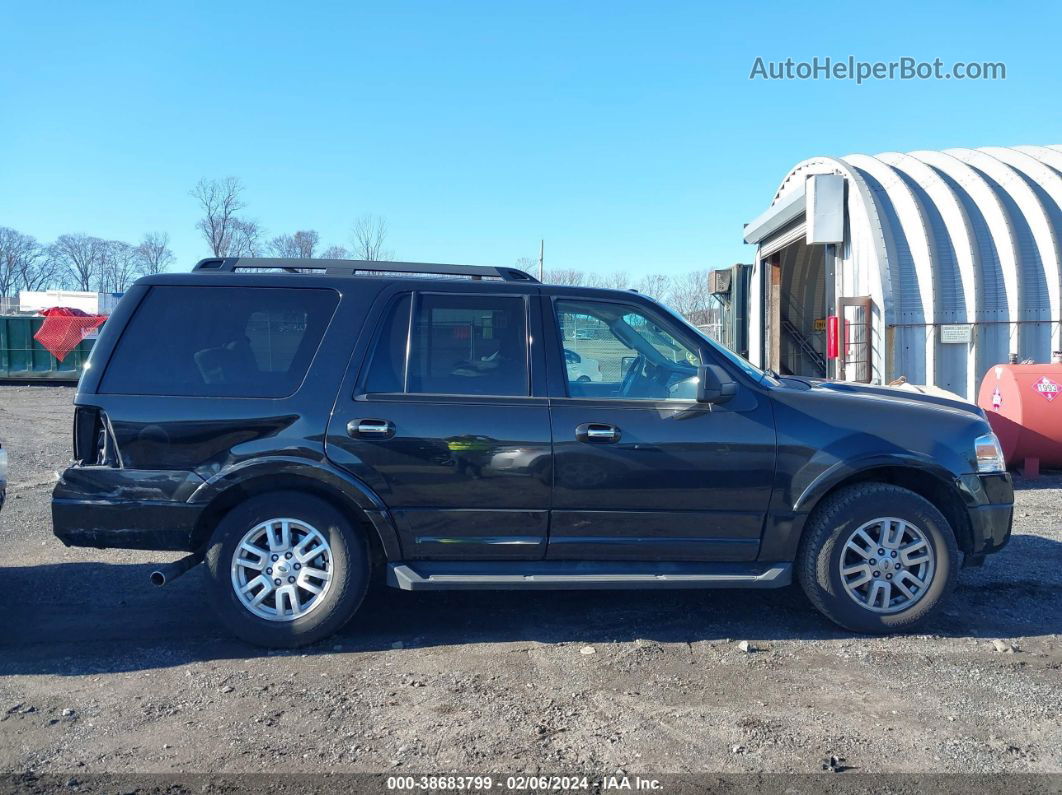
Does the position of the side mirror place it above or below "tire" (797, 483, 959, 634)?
above

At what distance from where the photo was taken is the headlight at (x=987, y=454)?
501 centimetres

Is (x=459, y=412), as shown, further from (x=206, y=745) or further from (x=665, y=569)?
(x=206, y=745)

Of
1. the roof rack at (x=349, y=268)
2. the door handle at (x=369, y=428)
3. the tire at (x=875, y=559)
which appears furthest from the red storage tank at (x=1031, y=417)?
the door handle at (x=369, y=428)

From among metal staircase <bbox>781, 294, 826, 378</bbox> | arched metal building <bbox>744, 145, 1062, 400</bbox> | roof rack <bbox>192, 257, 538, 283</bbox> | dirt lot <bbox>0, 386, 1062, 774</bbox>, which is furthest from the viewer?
metal staircase <bbox>781, 294, 826, 378</bbox>

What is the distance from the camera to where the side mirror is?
4.78 m

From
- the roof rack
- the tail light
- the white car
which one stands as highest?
the roof rack

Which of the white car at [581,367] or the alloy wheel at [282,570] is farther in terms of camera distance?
the white car at [581,367]

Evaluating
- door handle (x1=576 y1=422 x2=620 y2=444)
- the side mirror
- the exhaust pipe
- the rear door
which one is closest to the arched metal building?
the side mirror

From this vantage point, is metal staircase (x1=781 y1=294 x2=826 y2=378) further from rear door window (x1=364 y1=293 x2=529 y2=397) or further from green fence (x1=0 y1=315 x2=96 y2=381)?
green fence (x1=0 y1=315 x2=96 y2=381)

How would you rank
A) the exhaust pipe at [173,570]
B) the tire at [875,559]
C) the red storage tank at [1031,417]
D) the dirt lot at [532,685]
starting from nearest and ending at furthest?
1. the dirt lot at [532,685]
2. the exhaust pipe at [173,570]
3. the tire at [875,559]
4. the red storage tank at [1031,417]

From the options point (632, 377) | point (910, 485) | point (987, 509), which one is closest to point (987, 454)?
point (987, 509)

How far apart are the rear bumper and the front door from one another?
79.8 inches

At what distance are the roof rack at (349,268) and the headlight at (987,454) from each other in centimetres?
272

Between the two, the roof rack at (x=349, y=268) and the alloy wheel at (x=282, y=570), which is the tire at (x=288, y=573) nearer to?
the alloy wheel at (x=282, y=570)
